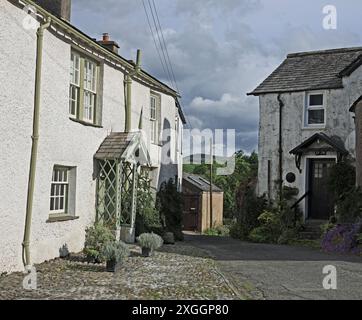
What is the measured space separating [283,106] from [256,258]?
10210 millimetres

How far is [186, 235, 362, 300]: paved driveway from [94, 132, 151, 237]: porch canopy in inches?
116

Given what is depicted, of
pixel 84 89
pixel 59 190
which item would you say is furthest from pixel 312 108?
pixel 59 190

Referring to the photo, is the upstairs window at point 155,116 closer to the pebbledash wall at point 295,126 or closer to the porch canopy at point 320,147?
the pebbledash wall at point 295,126

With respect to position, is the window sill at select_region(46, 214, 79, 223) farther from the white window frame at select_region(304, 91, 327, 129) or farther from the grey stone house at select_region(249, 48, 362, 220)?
the white window frame at select_region(304, 91, 327, 129)

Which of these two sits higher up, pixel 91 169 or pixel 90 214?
pixel 91 169

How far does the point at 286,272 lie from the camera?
1152cm

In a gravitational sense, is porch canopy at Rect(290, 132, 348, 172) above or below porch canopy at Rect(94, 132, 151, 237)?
above

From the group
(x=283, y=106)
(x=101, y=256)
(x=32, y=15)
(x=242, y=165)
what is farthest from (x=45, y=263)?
(x=242, y=165)

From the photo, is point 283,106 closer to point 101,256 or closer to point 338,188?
point 338,188

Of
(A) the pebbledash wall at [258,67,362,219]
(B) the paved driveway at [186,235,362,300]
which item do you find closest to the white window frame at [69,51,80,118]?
(B) the paved driveway at [186,235,362,300]

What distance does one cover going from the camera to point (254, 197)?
22.9 m

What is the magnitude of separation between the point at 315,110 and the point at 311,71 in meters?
2.13

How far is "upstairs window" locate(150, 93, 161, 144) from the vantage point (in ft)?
62.9

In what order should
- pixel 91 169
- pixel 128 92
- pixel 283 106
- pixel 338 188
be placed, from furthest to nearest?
1. pixel 283 106
2. pixel 338 188
3. pixel 128 92
4. pixel 91 169
